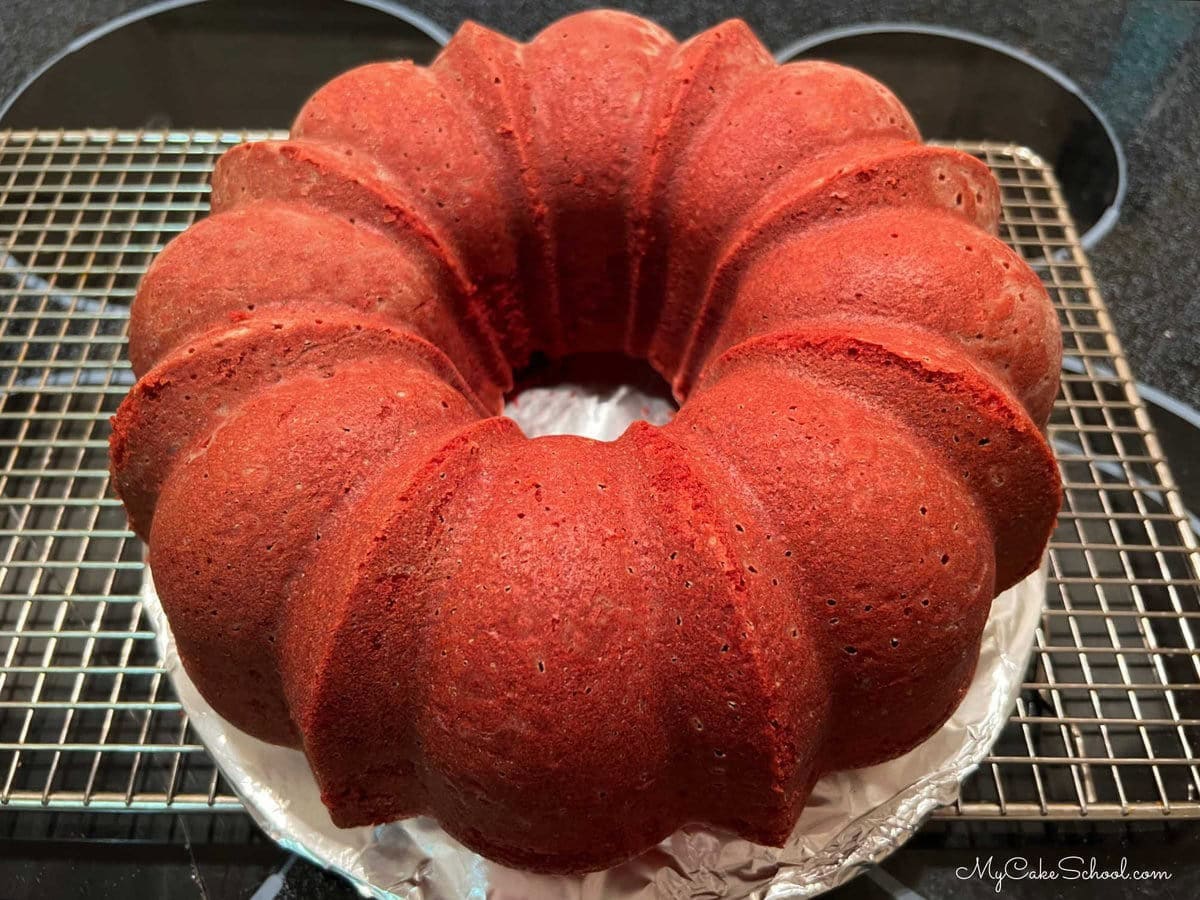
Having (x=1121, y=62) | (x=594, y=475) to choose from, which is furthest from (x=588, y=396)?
(x=1121, y=62)

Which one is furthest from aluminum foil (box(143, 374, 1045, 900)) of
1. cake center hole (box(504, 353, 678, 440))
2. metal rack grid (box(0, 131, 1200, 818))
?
cake center hole (box(504, 353, 678, 440))

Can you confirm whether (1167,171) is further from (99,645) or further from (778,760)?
(99,645)

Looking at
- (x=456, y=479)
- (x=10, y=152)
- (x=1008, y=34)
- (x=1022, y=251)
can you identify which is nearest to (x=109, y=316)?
(x=10, y=152)

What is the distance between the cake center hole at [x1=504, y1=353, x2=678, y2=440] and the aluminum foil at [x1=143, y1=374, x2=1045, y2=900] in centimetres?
74

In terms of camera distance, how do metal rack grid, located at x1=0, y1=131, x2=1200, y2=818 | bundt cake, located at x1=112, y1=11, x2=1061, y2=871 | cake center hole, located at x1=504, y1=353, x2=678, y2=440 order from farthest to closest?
cake center hole, located at x1=504, y1=353, x2=678, y2=440 → metal rack grid, located at x1=0, y1=131, x2=1200, y2=818 → bundt cake, located at x1=112, y1=11, x2=1061, y2=871

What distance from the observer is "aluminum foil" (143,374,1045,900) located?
1291 millimetres

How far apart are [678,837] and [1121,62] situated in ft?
8.02

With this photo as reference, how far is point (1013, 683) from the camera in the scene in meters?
1.44

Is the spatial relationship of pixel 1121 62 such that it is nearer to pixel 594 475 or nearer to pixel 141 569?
pixel 594 475

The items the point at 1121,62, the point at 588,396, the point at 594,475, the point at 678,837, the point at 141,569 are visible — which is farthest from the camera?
the point at 1121,62

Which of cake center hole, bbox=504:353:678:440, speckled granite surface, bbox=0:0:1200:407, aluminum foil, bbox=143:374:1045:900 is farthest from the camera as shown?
speckled granite surface, bbox=0:0:1200:407

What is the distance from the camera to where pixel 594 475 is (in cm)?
114

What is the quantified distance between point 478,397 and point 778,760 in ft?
2.81

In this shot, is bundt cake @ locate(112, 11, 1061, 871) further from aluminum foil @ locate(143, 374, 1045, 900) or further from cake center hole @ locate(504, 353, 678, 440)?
cake center hole @ locate(504, 353, 678, 440)
